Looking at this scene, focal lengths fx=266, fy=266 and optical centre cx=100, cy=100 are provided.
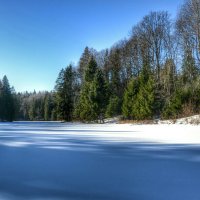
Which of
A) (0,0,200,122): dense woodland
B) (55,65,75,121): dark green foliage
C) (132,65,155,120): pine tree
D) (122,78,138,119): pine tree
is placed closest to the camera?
(0,0,200,122): dense woodland

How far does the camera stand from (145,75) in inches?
1070

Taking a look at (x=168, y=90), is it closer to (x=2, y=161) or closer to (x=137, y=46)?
(x=137, y=46)

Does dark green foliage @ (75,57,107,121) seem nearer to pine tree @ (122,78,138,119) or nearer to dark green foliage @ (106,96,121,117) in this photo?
dark green foliage @ (106,96,121,117)

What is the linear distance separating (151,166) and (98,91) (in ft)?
91.2

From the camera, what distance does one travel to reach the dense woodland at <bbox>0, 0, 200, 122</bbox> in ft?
71.7

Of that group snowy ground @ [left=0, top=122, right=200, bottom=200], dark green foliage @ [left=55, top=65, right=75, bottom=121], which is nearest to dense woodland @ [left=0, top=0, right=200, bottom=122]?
dark green foliage @ [left=55, top=65, right=75, bottom=121]

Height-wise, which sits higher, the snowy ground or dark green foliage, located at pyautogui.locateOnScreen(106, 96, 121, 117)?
dark green foliage, located at pyautogui.locateOnScreen(106, 96, 121, 117)

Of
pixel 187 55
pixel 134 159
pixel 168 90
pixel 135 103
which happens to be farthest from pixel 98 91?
pixel 134 159

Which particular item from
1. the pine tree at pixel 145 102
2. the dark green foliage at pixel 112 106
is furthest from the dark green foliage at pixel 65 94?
the pine tree at pixel 145 102

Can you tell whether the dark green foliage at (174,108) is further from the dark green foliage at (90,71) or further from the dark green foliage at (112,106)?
the dark green foliage at (90,71)

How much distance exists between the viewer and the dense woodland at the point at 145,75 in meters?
21.8

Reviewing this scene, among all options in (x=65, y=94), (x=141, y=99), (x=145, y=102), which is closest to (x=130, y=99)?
(x=141, y=99)

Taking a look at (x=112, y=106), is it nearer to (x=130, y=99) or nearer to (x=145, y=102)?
(x=130, y=99)

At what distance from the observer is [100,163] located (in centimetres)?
380
